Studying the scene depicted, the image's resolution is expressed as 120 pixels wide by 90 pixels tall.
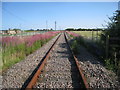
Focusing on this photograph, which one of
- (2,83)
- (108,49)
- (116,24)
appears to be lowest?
(2,83)

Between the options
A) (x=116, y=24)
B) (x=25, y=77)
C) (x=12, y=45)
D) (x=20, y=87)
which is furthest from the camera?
(x=12, y=45)

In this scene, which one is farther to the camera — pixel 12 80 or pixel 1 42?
pixel 1 42

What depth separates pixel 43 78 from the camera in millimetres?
5395

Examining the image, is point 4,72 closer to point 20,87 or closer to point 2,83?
point 2,83

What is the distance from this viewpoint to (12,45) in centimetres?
1007

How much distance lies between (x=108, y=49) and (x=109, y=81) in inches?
154

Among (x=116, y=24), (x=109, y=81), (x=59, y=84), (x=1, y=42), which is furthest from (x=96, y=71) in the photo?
(x=1, y=42)

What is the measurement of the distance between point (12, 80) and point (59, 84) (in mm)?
1760

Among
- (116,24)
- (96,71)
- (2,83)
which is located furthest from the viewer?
(116,24)

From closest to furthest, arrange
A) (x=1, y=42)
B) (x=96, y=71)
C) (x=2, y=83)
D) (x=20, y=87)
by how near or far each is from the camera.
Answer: (x=20, y=87)
(x=2, y=83)
(x=96, y=71)
(x=1, y=42)

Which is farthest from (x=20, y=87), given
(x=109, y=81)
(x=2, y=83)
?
(x=109, y=81)

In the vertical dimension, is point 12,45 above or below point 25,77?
above

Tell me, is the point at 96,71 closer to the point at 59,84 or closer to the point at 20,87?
the point at 59,84

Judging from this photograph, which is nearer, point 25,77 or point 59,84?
point 59,84
